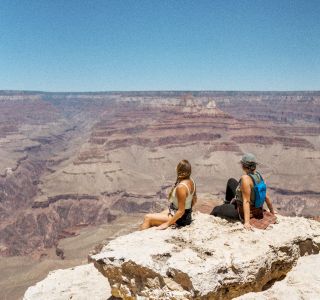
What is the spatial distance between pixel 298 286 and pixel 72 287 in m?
5.14

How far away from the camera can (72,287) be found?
9.59m

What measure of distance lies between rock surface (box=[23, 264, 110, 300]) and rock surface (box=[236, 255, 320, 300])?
11.5ft

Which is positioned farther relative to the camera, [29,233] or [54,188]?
[54,188]

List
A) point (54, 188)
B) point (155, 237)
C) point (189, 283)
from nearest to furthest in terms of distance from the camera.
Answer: point (189, 283) < point (155, 237) < point (54, 188)

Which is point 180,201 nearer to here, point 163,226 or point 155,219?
point 163,226

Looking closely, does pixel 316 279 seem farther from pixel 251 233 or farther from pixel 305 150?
pixel 305 150

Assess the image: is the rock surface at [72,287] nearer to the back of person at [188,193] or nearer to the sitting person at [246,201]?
the back of person at [188,193]

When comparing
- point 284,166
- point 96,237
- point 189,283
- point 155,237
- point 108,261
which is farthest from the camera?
point 284,166

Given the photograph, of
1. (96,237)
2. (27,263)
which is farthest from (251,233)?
(96,237)

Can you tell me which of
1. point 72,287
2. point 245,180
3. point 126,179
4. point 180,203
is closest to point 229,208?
point 245,180

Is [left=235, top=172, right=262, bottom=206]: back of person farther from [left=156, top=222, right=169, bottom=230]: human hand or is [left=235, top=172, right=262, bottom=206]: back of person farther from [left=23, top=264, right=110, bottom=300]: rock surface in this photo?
[left=23, top=264, right=110, bottom=300]: rock surface

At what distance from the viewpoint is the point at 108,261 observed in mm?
7320

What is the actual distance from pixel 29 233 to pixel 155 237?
108 metres

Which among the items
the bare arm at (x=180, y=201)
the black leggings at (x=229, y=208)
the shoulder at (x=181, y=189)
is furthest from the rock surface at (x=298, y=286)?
the shoulder at (x=181, y=189)
